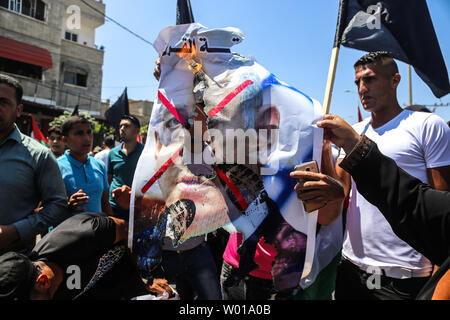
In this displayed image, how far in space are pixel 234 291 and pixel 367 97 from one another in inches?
54.8

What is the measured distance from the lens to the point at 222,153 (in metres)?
1.19

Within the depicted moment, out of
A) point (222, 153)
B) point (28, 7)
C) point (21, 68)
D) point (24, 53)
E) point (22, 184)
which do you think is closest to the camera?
point (222, 153)

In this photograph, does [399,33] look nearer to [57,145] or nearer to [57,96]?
[57,145]

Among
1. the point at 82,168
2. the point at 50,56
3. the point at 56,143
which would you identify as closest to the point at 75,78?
the point at 50,56

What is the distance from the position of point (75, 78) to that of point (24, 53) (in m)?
3.93

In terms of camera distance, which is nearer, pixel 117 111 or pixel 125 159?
pixel 125 159

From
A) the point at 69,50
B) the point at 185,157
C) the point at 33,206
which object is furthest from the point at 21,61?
the point at 185,157

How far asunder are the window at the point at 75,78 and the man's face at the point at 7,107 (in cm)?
1996

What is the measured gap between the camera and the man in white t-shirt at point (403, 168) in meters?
1.61

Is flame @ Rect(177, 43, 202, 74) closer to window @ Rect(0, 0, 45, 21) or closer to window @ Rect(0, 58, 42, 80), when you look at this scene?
window @ Rect(0, 58, 42, 80)

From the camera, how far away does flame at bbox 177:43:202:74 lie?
4.14 feet

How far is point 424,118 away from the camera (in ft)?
5.65

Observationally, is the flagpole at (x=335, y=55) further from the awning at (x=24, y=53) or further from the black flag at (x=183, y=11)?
the awning at (x=24, y=53)

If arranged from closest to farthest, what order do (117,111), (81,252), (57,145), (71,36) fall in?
(81,252) → (57,145) → (117,111) → (71,36)
